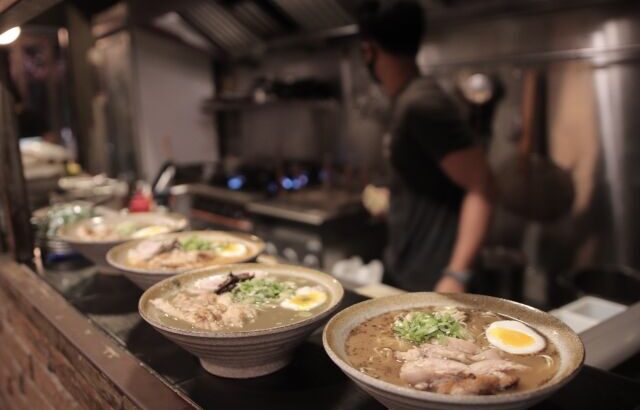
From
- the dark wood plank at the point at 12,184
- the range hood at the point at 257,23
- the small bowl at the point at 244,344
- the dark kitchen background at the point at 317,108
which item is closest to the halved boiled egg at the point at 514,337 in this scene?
the small bowl at the point at 244,344

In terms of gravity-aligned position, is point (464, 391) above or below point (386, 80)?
below

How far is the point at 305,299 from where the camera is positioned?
4.51 ft

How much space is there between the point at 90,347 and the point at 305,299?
599mm

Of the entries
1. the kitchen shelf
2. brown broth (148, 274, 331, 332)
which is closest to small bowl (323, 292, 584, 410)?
brown broth (148, 274, 331, 332)

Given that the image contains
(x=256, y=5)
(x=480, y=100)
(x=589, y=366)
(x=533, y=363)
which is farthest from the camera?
(x=256, y=5)

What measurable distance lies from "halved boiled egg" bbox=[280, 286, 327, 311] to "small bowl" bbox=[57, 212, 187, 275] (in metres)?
0.65

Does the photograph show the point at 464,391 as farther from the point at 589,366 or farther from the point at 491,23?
the point at 491,23

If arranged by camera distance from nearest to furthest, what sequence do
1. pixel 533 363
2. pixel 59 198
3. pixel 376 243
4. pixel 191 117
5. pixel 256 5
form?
pixel 533 363, pixel 59 198, pixel 376 243, pixel 256 5, pixel 191 117

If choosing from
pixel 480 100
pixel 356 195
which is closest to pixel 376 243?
pixel 356 195

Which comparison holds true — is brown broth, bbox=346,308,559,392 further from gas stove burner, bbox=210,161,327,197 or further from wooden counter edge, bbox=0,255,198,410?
gas stove burner, bbox=210,161,327,197

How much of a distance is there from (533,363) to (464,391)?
0.21 meters

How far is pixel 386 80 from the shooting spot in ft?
8.62

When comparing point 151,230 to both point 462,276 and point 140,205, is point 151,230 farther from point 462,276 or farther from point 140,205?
point 462,276

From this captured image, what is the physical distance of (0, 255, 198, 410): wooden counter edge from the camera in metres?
1.18
